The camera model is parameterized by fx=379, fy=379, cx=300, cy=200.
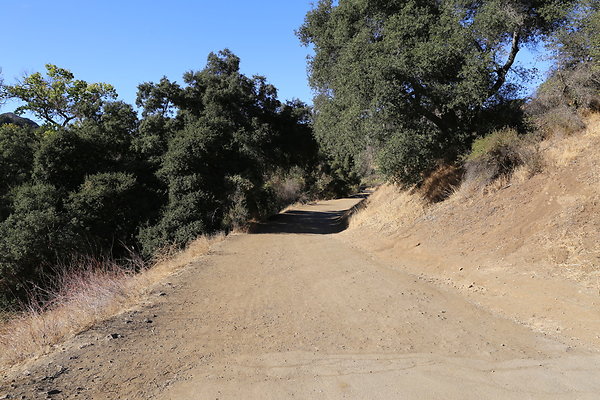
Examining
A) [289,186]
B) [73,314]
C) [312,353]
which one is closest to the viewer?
[312,353]

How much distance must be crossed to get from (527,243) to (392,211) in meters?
8.02

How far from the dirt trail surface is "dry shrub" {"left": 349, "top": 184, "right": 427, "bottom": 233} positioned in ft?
21.3

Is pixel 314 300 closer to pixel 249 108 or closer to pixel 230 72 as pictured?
pixel 249 108

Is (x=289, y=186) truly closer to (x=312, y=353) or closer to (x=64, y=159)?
(x=64, y=159)

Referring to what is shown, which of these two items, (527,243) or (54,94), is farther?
(54,94)

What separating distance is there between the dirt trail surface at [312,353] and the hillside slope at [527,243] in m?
0.64

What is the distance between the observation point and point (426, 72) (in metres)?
12.9

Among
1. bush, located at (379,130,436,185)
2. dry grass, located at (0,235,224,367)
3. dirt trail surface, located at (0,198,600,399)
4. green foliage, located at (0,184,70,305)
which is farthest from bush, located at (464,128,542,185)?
green foliage, located at (0,184,70,305)

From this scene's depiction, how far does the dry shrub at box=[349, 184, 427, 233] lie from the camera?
14219 mm

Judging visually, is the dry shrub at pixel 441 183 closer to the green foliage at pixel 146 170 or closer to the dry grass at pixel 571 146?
the dry grass at pixel 571 146

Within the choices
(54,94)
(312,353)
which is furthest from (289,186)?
(312,353)

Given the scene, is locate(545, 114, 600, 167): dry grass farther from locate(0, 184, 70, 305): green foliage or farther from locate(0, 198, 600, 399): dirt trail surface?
locate(0, 184, 70, 305): green foliage

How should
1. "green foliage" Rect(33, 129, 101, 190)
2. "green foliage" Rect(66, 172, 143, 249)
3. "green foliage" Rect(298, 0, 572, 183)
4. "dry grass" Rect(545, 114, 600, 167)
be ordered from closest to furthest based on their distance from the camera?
"dry grass" Rect(545, 114, 600, 167) → "green foliage" Rect(298, 0, 572, 183) → "green foliage" Rect(66, 172, 143, 249) → "green foliage" Rect(33, 129, 101, 190)

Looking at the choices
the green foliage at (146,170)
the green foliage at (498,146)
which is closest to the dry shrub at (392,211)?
the green foliage at (498,146)
